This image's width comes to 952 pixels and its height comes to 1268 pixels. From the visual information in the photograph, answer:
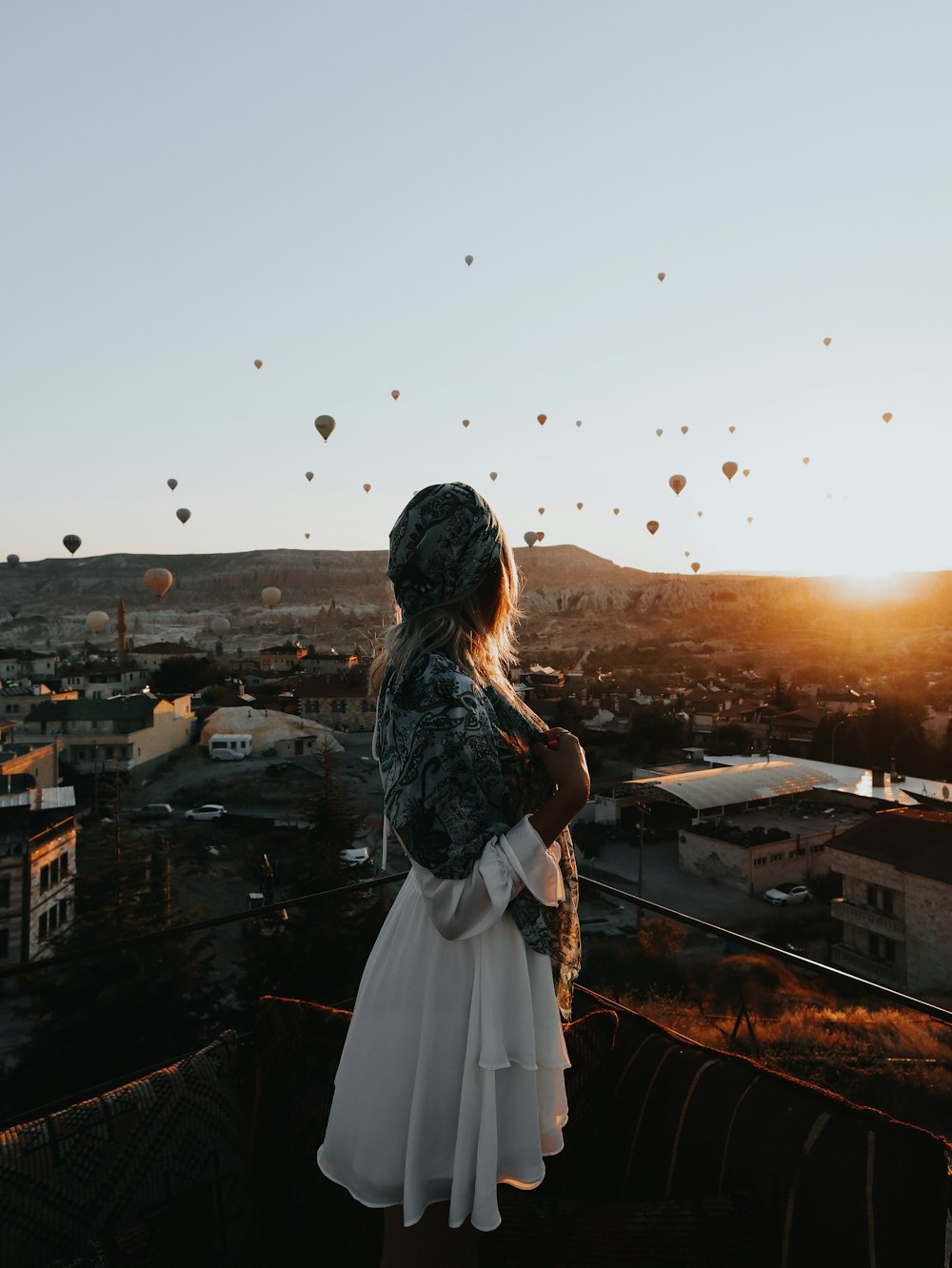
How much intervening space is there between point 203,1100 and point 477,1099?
753mm

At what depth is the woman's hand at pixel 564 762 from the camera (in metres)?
1.32

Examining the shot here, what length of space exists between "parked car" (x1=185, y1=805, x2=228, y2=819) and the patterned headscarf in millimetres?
20014

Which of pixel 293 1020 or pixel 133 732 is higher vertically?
pixel 293 1020

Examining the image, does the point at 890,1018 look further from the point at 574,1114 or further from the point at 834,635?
the point at 834,635

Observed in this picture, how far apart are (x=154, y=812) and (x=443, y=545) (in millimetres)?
21054

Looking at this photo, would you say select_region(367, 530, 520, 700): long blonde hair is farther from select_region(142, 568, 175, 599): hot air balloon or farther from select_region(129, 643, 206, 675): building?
select_region(129, 643, 206, 675): building

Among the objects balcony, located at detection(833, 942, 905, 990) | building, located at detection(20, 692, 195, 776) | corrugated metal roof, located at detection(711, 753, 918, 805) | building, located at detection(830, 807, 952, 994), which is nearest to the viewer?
building, located at detection(830, 807, 952, 994)

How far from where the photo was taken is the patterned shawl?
1.25 metres

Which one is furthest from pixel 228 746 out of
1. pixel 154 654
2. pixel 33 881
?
pixel 154 654

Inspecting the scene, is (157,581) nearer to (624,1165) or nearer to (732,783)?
(732,783)

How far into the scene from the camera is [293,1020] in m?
1.89

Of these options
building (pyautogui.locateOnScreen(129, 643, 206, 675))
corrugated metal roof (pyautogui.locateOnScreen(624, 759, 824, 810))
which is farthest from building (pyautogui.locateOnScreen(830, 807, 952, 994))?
building (pyautogui.locateOnScreen(129, 643, 206, 675))

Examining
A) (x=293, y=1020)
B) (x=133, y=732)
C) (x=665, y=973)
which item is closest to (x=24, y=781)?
(x=133, y=732)

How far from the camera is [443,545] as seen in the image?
4.48 feet
